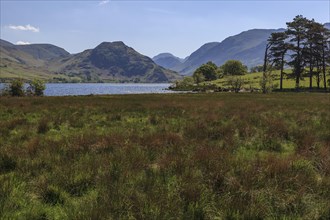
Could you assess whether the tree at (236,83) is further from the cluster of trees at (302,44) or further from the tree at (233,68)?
the tree at (233,68)

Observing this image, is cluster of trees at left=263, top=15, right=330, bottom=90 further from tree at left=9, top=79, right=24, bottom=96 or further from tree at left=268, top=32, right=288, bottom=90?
tree at left=9, top=79, right=24, bottom=96

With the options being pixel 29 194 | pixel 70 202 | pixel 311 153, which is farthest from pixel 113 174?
pixel 311 153

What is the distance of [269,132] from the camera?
1320 centimetres

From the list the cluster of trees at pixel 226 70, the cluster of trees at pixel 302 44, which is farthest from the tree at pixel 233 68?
the cluster of trees at pixel 302 44

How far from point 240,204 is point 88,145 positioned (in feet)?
18.6

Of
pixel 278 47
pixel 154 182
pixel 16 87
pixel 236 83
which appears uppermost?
pixel 278 47

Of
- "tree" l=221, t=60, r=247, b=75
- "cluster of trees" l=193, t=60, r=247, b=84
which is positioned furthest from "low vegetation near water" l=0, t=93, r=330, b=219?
"tree" l=221, t=60, r=247, b=75

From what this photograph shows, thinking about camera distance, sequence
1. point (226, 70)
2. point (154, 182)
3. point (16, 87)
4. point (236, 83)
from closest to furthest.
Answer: point (154, 182), point (16, 87), point (236, 83), point (226, 70)

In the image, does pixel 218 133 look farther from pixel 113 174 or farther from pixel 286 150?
pixel 113 174

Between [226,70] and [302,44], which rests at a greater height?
[302,44]

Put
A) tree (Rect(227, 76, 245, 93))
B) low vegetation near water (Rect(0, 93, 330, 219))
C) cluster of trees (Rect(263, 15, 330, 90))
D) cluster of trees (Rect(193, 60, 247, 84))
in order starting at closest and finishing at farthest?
low vegetation near water (Rect(0, 93, 330, 219)), cluster of trees (Rect(263, 15, 330, 90)), tree (Rect(227, 76, 245, 93)), cluster of trees (Rect(193, 60, 247, 84))

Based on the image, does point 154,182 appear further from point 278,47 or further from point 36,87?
point 278,47

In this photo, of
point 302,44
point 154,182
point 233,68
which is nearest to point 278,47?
point 302,44

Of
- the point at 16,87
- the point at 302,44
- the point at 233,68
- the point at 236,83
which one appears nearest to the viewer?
the point at 16,87
